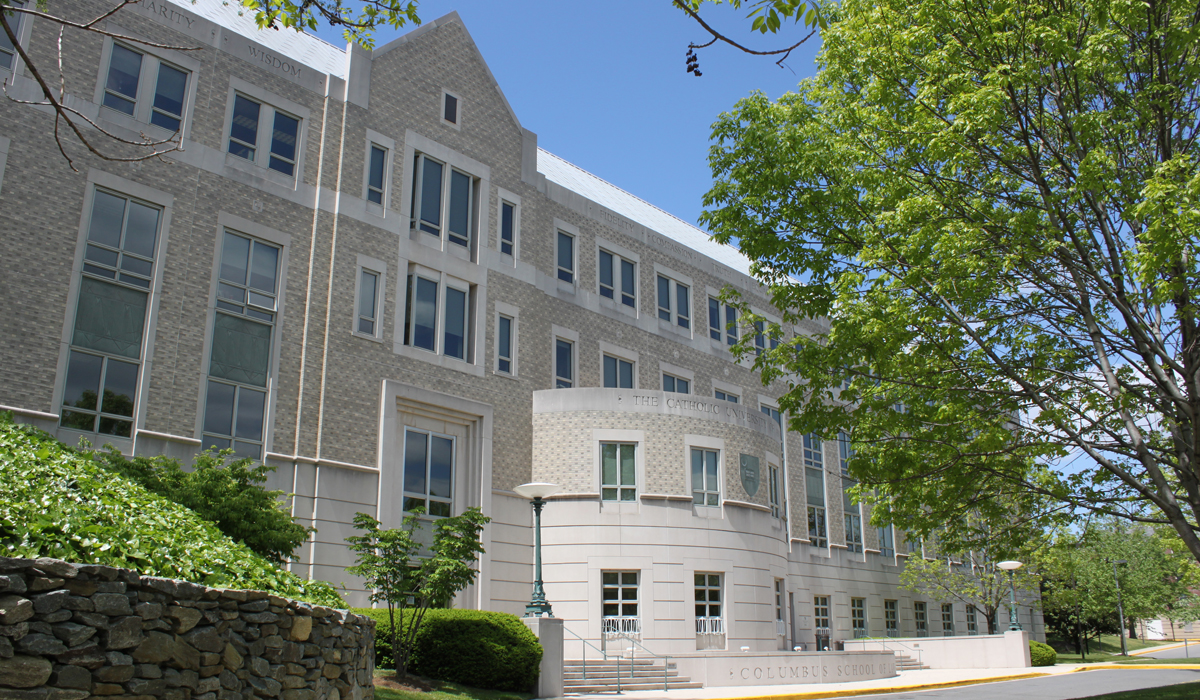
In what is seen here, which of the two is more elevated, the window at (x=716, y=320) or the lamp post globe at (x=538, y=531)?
the window at (x=716, y=320)

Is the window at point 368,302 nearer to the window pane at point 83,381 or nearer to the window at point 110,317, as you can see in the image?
the window at point 110,317

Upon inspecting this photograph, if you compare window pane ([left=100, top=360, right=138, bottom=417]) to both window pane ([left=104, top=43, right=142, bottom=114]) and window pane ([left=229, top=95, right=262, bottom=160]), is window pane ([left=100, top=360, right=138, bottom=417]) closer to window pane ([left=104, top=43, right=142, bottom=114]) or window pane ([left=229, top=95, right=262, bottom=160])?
window pane ([left=104, top=43, right=142, bottom=114])

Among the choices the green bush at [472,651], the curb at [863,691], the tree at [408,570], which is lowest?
the curb at [863,691]

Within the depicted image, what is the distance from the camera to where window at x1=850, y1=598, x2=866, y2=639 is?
39.9 metres

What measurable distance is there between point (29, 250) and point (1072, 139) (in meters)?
18.6

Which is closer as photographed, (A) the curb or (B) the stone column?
(B) the stone column

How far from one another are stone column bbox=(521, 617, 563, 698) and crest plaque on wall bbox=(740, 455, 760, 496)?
33.3 feet

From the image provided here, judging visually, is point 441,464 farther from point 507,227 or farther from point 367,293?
point 507,227

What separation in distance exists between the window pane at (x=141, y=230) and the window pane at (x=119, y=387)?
2.58 m

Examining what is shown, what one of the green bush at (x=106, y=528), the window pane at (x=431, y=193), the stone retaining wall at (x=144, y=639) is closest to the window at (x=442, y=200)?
the window pane at (x=431, y=193)

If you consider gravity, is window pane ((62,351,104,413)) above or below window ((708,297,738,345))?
below

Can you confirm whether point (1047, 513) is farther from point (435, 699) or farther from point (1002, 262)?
point (435, 699)

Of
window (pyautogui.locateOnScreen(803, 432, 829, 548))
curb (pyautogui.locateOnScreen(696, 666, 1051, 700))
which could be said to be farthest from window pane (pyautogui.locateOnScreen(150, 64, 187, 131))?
window (pyautogui.locateOnScreen(803, 432, 829, 548))

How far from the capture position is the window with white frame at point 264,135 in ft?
73.6
